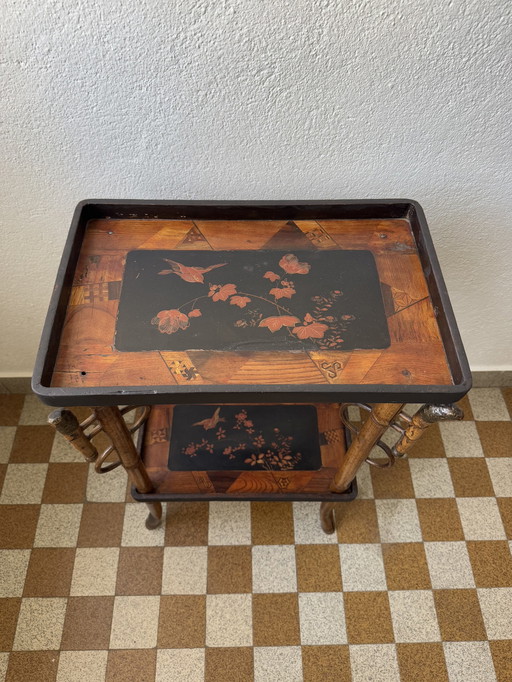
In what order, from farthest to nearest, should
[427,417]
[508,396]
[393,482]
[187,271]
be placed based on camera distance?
1. [508,396]
2. [393,482]
3. [187,271]
4. [427,417]

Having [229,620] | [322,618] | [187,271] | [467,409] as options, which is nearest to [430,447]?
[467,409]

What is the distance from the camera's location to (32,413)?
6.73ft

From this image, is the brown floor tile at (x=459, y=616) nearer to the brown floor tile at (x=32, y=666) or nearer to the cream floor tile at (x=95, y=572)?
the cream floor tile at (x=95, y=572)

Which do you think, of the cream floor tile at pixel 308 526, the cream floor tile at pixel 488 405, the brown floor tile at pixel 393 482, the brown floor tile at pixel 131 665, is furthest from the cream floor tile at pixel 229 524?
the cream floor tile at pixel 488 405

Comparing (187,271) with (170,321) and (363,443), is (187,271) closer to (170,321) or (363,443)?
(170,321)

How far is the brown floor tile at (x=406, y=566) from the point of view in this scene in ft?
5.61

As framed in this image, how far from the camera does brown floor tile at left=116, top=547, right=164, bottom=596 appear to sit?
169 centimetres

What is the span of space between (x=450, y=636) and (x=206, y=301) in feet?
4.65

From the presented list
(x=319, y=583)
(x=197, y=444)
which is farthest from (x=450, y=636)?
(x=197, y=444)

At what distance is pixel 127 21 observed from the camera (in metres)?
0.99

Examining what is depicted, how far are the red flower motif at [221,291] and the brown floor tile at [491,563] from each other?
1364 millimetres

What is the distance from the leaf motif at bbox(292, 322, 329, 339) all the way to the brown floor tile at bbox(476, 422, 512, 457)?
50.5 inches

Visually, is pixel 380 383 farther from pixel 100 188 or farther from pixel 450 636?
pixel 450 636

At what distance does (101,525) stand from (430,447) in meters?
1.33
